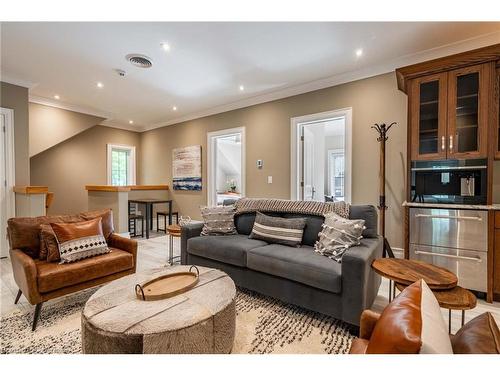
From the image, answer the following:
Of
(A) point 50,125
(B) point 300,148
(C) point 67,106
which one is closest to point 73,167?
(A) point 50,125

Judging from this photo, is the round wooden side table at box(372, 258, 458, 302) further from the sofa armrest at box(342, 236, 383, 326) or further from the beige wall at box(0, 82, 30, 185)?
the beige wall at box(0, 82, 30, 185)

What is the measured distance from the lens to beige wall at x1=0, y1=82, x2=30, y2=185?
374 cm

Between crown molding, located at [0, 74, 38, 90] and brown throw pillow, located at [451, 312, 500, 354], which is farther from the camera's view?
crown molding, located at [0, 74, 38, 90]

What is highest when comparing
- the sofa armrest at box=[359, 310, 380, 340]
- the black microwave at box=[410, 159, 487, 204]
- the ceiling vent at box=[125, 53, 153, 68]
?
the ceiling vent at box=[125, 53, 153, 68]

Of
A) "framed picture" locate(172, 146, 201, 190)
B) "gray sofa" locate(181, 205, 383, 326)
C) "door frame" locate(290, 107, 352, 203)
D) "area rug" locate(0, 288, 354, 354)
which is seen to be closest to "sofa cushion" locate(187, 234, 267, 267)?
"gray sofa" locate(181, 205, 383, 326)

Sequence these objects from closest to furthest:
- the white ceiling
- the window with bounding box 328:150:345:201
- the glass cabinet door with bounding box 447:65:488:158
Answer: the glass cabinet door with bounding box 447:65:488:158
the white ceiling
the window with bounding box 328:150:345:201

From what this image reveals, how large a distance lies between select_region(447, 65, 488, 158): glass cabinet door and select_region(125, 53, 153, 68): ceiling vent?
11.6ft

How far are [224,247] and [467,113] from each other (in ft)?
9.48

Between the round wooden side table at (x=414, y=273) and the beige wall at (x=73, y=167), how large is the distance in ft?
21.1

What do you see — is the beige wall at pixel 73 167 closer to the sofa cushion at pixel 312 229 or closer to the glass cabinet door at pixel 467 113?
the sofa cushion at pixel 312 229

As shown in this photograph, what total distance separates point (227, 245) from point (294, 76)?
2.72m

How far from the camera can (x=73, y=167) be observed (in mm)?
5723

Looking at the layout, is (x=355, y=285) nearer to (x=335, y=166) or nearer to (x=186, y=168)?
(x=186, y=168)
